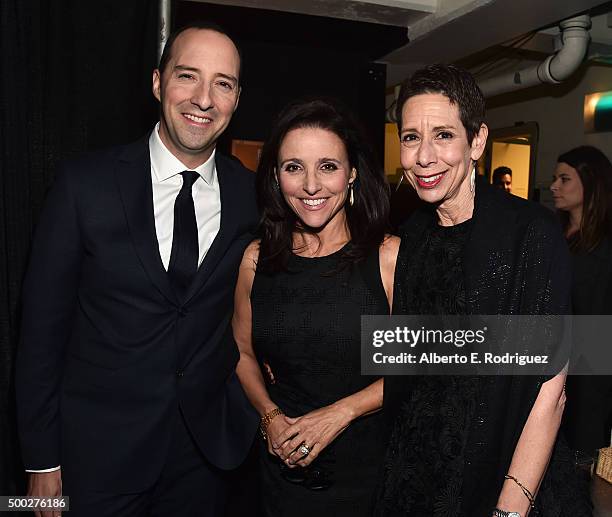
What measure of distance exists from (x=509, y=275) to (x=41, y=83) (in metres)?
1.64

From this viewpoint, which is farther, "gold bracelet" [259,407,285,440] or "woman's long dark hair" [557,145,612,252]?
"woman's long dark hair" [557,145,612,252]

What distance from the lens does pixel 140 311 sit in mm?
1655

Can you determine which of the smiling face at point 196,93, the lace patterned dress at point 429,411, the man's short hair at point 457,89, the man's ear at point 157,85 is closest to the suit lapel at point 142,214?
the smiling face at point 196,93

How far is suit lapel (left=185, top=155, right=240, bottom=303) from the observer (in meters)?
1.71

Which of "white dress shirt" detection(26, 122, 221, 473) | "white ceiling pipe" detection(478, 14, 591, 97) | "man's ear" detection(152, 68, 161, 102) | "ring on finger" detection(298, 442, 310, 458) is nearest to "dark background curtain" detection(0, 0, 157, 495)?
"man's ear" detection(152, 68, 161, 102)

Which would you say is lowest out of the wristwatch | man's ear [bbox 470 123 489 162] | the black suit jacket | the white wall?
the wristwatch

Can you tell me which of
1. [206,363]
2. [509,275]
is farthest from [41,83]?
[509,275]

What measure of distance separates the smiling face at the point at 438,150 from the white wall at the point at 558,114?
538 cm

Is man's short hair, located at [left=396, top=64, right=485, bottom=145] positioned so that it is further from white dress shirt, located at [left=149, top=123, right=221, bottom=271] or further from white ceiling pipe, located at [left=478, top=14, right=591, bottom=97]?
white ceiling pipe, located at [left=478, top=14, right=591, bottom=97]

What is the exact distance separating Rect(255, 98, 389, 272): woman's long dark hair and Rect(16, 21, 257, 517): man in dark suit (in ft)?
0.62

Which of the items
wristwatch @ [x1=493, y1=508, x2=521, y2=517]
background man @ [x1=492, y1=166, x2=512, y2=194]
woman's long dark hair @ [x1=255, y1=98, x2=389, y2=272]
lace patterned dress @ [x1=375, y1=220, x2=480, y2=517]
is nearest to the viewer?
wristwatch @ [x1=493, y1=508, x2=521, y2=517]

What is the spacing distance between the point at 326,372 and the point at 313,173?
664 millimetres

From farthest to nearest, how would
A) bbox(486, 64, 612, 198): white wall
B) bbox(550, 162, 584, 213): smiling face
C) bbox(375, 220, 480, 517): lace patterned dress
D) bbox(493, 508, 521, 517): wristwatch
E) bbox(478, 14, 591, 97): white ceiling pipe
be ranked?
bbox(486, 64, 612, 198): white wall
bbox(478, 14, 591, 97): white ceiling pipe
bbox(550, 162, 584, 213): smiling face
bbox(375, 220, 480, 517): lace patterned dress
bbox(493, 508, 521, 517): wristwatch

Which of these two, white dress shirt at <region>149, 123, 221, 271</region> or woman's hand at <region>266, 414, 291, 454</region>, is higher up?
white dress shirt at <region>149, 123, 221, 271</region>
